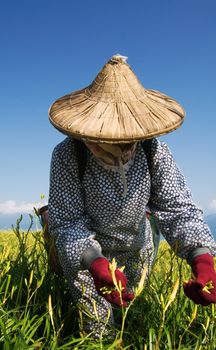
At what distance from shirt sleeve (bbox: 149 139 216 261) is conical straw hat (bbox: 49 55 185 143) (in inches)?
10.9

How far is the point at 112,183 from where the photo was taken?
3.17 m

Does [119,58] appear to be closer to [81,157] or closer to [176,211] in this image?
[81,157]

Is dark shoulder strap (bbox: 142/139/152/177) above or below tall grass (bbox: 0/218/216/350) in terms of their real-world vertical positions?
above

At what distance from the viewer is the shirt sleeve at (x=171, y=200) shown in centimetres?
315

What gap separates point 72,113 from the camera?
9.87 ft

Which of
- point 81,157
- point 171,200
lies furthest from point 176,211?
point 81,157

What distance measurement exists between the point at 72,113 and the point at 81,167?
33 centimetres

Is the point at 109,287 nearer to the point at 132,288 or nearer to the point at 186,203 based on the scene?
the point at 186,203

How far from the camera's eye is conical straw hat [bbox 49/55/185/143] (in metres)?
2.82

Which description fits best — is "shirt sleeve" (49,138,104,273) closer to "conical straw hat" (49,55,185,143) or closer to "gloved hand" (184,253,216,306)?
"conical straw hat" (49,55,185,143)

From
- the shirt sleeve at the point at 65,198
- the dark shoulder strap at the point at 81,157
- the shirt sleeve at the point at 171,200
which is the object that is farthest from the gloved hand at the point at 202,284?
the dark shoulder strap at the point at 81,157

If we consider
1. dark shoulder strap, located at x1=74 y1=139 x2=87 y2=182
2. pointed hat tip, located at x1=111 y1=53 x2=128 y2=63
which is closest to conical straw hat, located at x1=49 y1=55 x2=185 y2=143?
pointed hat tip, located at x1=111 y1=53 x2=128 y2=63

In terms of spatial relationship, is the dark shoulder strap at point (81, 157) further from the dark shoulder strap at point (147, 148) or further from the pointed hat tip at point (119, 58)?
the pointed hat tip at point (119, 58)

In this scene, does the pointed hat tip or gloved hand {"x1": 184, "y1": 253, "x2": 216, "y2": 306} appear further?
the pointed hat tip
